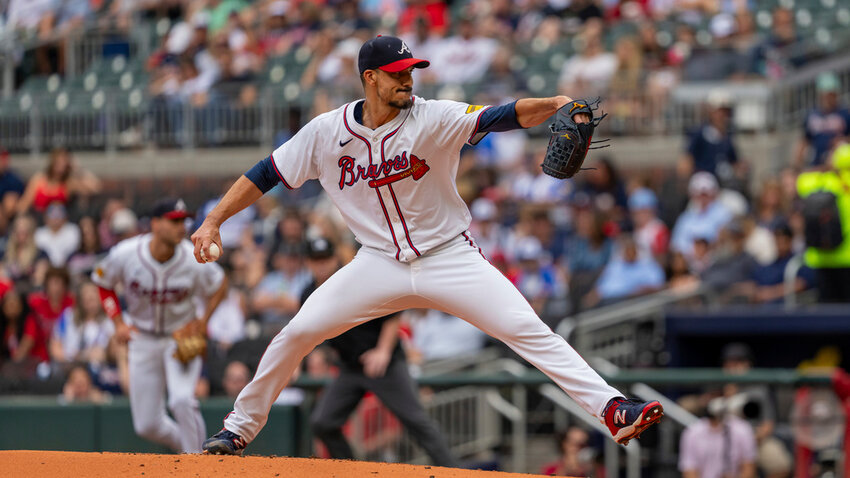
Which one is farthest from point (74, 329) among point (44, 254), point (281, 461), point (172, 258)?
point (281, 461)

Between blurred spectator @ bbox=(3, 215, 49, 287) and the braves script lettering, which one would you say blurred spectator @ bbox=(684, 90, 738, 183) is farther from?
the braves script lettering

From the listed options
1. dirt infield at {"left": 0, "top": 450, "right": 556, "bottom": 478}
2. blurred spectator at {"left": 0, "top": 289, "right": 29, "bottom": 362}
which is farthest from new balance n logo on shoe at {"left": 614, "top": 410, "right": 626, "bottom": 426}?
blurred spectator at {"left": 0, "top": 289, "right": 29, "bottom": 362}

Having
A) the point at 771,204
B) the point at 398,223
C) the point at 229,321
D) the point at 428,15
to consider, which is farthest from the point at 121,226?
the point at 398,223

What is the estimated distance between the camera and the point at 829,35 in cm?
1372

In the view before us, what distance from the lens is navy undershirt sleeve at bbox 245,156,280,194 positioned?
5.53 metres

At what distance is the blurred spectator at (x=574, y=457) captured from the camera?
28.8 ft

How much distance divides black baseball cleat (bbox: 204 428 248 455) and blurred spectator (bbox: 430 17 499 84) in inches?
361

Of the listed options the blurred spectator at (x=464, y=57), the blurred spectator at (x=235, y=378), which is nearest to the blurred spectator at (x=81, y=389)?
the blurred spectator at (x=235, y=378)

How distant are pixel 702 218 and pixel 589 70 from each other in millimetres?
3021

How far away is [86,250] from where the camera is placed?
13.4 m

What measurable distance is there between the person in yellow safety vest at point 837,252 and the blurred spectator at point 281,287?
4480mm

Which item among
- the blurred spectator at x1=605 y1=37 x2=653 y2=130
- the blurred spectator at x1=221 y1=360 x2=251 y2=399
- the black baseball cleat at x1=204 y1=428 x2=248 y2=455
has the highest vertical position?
the blurred spectator at x1=605 y1=37 x2=653 y2=130

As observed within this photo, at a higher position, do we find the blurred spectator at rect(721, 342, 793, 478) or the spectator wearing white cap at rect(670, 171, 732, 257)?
the spectator wearing white cap at rect(670, 171, 732, 257)

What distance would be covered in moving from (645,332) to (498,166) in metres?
3.51
